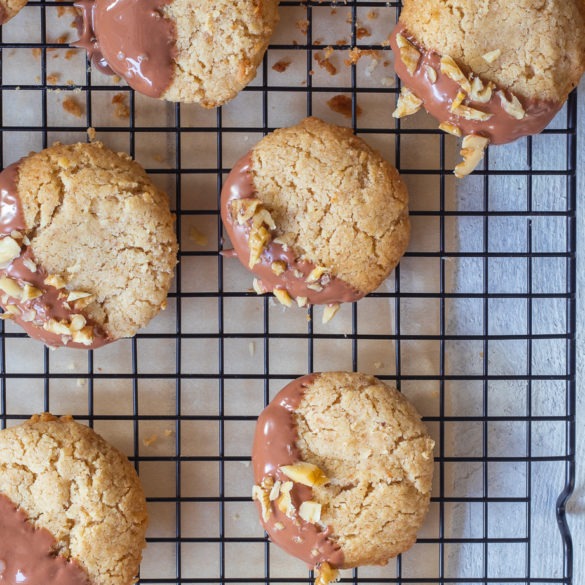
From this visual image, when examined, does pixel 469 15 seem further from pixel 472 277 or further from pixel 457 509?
pixel 457 509

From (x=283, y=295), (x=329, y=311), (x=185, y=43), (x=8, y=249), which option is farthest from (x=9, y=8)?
(x=329, y=311)

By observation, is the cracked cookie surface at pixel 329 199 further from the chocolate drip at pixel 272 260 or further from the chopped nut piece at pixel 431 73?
the chopped nut piece at pixel 431 73

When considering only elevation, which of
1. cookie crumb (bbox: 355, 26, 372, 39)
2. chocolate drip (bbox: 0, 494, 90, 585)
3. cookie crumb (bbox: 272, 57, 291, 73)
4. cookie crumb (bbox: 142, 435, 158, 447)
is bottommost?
chocolate drip (bbox: 0, 494, 90, 585)

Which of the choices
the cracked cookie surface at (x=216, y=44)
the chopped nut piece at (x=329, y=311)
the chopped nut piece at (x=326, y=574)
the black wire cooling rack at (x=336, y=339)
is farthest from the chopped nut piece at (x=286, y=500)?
the cracked cookie surface at (x=216, y=44)

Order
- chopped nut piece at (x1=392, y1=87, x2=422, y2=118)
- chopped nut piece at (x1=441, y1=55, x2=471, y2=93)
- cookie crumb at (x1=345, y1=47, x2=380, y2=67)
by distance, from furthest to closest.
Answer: cookie crumb at (x1=345, y1=47, x2=380, y2=67) < chopped nut piece at (x1=392, y1=87, x2=422, y2=118) < chopped nut piece at (x1=441, y1=55, x2=471, y2=93)

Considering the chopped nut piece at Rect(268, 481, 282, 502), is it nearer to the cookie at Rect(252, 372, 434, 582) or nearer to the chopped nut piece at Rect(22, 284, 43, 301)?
the cookie at Rect(252, 372, 434, 582)

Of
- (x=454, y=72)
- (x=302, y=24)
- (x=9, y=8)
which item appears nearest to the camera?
(x=454, y=72)

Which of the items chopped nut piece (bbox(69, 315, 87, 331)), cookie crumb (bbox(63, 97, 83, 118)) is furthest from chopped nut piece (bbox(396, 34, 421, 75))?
chopped nut piece (bbox(69, 315, 87, 331))

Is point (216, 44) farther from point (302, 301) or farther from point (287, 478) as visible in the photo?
point (287, 478)
